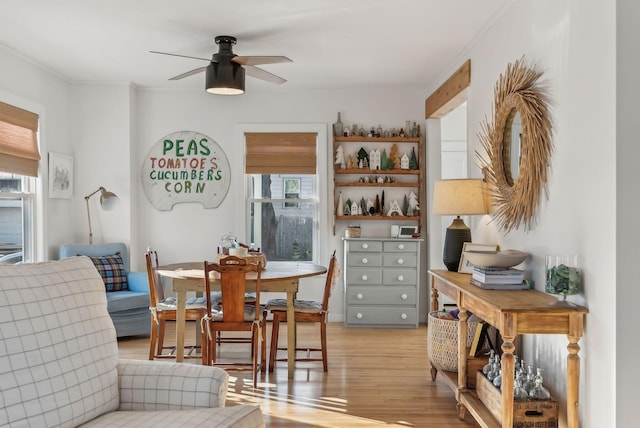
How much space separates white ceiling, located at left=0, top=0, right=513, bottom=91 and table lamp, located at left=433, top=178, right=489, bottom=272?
3.83 ft

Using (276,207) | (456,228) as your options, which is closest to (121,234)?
(276,207)

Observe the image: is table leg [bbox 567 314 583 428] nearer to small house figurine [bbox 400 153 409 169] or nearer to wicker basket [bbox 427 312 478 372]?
wicker basket [bbox 427 312 478 372]

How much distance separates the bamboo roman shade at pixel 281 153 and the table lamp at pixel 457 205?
8.20 feet

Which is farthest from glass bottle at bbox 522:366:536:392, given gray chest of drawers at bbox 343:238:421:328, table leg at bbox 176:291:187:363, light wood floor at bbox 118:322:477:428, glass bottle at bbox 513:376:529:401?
gray chest of drawers at bbox 343:238:421:328

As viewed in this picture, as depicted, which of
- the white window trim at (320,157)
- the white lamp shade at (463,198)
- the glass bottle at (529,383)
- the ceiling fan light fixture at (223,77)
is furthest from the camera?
the white window trim at (320,157)

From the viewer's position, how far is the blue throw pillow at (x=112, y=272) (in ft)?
18.0

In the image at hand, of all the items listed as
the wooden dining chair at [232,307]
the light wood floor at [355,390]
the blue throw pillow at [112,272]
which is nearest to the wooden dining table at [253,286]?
the wooden dining chair at [232,307]

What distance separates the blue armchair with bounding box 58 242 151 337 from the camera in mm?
5230

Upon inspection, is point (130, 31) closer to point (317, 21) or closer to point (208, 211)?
point (317, 21)

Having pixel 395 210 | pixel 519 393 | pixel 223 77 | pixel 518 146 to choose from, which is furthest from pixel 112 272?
pixel 519 393

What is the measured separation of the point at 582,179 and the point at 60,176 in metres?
4.91

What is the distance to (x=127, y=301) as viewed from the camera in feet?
17.3

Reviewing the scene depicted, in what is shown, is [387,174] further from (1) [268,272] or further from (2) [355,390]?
(2) [355,390]
